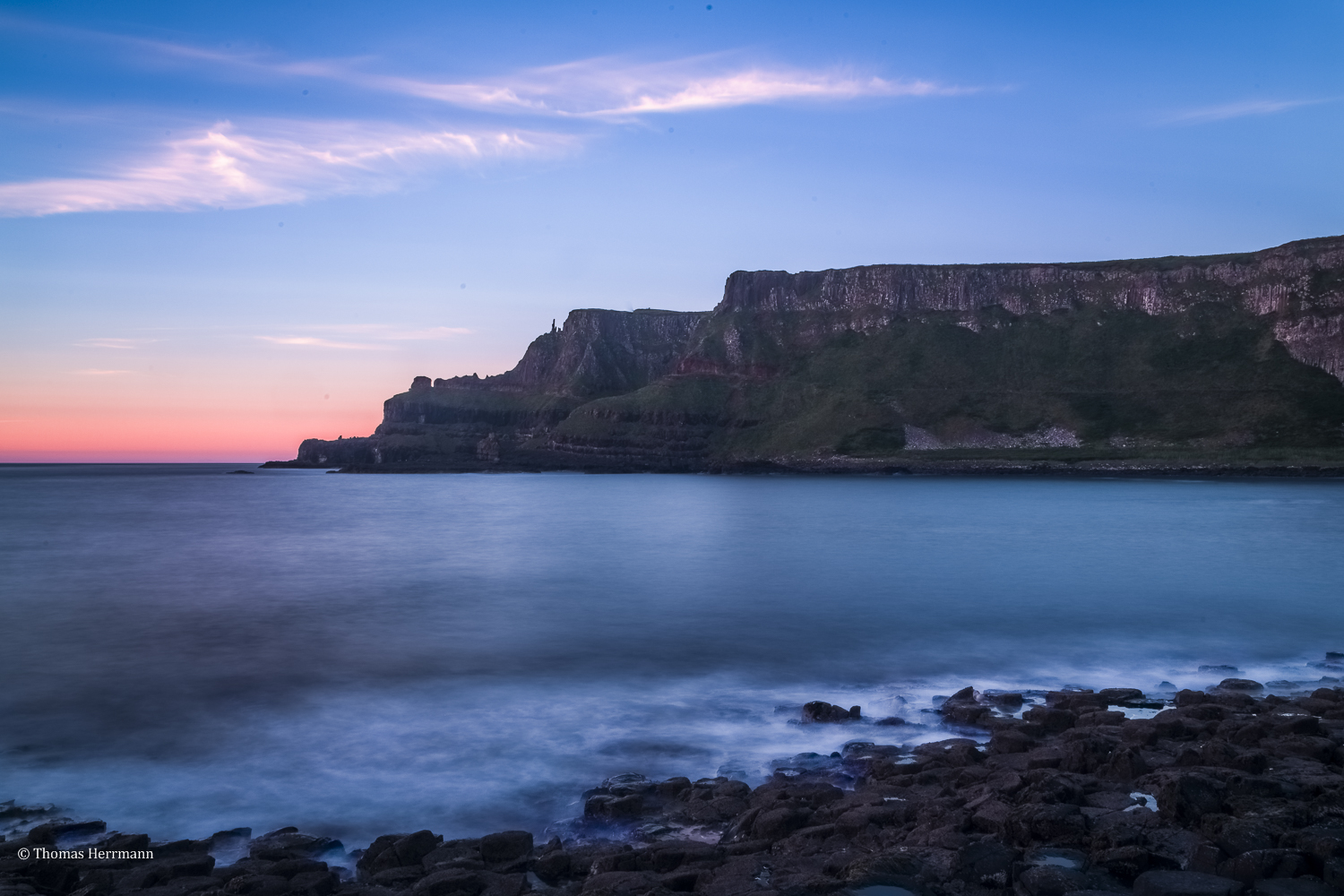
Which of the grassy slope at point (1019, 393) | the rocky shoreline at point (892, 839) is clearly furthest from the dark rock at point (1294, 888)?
the grassy slope at point (1019, 393)

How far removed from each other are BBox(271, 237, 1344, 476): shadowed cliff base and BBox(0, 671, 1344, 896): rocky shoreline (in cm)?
10876

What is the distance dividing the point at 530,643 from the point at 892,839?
518 inches

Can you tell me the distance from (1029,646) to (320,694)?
14402 millimetres

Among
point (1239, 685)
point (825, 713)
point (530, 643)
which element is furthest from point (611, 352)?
point (825, 713)

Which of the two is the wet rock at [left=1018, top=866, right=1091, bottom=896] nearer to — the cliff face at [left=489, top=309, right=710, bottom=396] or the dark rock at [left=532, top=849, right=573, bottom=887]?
the dark rock at [left=532, top=849, right=573, bottom=887]

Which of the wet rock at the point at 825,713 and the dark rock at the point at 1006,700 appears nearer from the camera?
the wet rock at the point at 825,713

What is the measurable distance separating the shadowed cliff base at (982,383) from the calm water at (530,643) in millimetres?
74779

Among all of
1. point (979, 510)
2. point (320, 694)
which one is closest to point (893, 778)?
point (320, 694)

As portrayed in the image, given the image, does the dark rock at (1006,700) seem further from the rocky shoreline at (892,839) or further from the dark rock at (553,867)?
the dark rock at (553,867)

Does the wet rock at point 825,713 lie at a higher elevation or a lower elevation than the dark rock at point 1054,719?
lower

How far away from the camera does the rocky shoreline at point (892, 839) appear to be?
23.9ft

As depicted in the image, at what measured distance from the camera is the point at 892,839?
8.35 meters

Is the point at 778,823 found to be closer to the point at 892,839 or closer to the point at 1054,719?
the point at 892,839

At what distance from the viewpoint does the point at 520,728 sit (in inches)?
534
